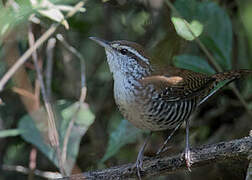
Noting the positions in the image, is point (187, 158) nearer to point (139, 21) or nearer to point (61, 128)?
point (61, 128)

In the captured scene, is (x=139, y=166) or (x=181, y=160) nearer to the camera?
(x=181, y=160)

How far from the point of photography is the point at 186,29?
350 cm

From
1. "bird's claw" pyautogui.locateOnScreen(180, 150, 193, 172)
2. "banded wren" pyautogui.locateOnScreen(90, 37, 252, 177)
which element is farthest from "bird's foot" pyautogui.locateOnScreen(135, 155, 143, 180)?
"bird's claw" pyautogui.locateOnScreen(180, 150, 193, 172)

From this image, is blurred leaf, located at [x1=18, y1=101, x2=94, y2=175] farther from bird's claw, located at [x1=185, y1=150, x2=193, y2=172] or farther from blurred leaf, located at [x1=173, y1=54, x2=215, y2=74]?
bird's claw, located at [x1=185, y1=150, x2=193, y2=172]

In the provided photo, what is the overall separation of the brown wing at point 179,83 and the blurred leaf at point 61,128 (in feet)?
2.33

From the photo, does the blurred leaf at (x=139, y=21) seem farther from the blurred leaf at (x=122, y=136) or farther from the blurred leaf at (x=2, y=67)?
the blurred leaf at (x=2, y=67)

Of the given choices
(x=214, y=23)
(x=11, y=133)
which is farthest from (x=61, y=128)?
(x=214, y=23)

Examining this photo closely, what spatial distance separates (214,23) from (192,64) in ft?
1.39

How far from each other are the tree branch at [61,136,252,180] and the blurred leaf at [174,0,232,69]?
1223 millimetres

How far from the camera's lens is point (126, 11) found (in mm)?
4656

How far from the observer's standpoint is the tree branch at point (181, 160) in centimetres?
270

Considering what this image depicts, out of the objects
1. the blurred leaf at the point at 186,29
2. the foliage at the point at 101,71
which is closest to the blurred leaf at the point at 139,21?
the foliage at the point at 101,71

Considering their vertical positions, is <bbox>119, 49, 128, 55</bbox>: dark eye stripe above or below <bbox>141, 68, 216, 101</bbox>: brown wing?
above

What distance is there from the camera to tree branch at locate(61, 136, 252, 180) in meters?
2.70
